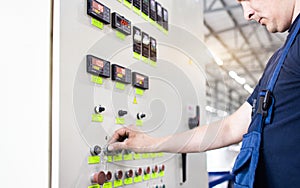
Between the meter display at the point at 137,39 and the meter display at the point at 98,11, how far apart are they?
0.64 ft

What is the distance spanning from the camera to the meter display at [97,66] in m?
1.08

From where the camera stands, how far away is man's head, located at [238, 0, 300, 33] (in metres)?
1.05

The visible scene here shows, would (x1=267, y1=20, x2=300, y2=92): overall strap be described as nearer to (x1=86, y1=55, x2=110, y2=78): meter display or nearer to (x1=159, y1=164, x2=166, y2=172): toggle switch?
(x1=86, y1=55, x2=110, y2=78): meter display

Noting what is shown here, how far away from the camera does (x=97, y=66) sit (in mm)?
1111

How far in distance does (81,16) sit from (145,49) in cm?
43

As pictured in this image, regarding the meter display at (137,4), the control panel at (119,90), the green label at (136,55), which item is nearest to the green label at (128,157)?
the control panel at (119,90)

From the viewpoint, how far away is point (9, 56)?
39.0 inches

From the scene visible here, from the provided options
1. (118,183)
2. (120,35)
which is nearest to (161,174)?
(118,183)

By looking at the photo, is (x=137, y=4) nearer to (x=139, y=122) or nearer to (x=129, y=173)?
(x=139, y=122)

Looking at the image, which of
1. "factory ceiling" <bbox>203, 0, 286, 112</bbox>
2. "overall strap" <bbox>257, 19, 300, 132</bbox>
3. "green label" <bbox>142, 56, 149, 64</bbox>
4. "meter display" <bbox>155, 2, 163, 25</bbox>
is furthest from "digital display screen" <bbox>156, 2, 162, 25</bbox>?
"factory ceiling" <bbox>203, 0, 286, 112</bbox>

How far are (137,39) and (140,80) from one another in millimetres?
173

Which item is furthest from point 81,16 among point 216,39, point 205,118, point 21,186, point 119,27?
point 216,39

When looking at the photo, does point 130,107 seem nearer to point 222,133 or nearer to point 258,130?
point 222,133

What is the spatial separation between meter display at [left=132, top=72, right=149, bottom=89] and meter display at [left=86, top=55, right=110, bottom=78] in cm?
18
